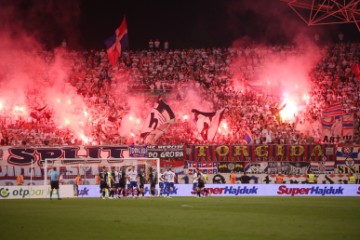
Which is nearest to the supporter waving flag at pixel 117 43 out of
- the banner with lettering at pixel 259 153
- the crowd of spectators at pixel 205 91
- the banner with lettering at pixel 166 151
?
the crowd of spectators at pixel 205 91

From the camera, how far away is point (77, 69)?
4612 cm

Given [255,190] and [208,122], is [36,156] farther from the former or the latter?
[255,190]

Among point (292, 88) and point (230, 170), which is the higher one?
point (292, 88)

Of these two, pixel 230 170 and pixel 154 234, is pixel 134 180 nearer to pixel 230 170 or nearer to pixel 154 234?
pixel 230 170

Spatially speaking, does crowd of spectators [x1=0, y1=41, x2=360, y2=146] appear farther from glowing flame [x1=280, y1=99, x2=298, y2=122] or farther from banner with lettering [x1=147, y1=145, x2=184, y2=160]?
banner with lettering [x1=147, y1=145, x2=184, y2=160]

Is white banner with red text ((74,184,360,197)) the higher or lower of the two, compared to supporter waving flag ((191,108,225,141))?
lower

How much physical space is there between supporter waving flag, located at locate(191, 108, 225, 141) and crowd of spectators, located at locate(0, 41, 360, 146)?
0.67 metres

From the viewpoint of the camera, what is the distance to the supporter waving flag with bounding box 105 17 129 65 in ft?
143

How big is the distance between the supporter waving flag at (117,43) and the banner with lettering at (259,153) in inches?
405

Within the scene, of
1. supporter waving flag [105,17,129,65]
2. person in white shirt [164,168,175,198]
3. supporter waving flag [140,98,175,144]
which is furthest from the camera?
supporter waving flag [105,17,129,65]

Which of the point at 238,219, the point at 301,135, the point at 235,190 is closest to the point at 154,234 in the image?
the point at 238,219

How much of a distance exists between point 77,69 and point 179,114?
9613 millimetres

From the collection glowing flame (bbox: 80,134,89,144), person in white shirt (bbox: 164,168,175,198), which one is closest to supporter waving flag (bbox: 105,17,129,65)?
glowing flame (bbox: 80,134,89,144)

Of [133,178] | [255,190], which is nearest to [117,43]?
[133,178]
